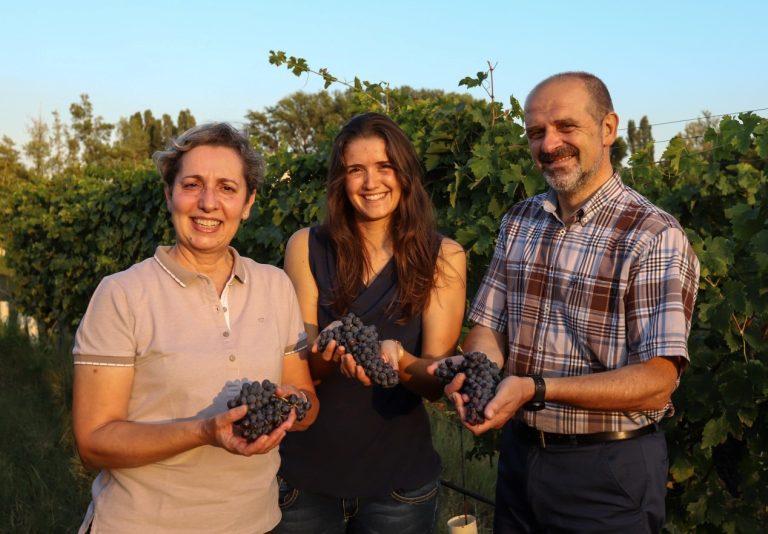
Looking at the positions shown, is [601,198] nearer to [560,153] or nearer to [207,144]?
[560,153]

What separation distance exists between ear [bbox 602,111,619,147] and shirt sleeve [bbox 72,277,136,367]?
1.54 meters

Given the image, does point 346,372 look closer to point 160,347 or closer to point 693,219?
point 160,347

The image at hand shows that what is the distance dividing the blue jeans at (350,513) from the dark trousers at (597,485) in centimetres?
40

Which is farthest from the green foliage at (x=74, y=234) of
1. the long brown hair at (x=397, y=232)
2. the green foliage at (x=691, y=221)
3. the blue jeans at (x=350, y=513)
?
the blue jeans at (x=350, y=513)

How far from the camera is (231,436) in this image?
1.96m

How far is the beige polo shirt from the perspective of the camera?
6.75 ft

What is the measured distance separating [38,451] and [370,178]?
15.9ft

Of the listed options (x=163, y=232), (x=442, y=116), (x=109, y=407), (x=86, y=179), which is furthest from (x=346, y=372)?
(x=86, y=179)

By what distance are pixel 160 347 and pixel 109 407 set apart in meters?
0.20

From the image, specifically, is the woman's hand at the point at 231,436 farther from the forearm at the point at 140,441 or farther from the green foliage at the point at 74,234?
the green foliage at the point at 74,234

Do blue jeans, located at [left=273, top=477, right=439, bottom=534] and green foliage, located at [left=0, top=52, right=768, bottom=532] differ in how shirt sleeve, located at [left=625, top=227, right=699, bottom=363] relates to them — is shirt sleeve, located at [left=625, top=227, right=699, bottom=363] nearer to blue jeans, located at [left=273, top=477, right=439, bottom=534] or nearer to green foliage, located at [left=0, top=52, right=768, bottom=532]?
green foliage, located at [left=0, top=52, right=768, bottom=532]

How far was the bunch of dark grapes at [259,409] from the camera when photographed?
1.96 m

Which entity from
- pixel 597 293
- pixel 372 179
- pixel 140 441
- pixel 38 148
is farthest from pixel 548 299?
pixel 38 148

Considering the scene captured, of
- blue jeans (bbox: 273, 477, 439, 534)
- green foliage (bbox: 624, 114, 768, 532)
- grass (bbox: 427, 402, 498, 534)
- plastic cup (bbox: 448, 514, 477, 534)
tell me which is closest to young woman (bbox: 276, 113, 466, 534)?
blue jeans (bbox: 273, 477, 439, 534)
